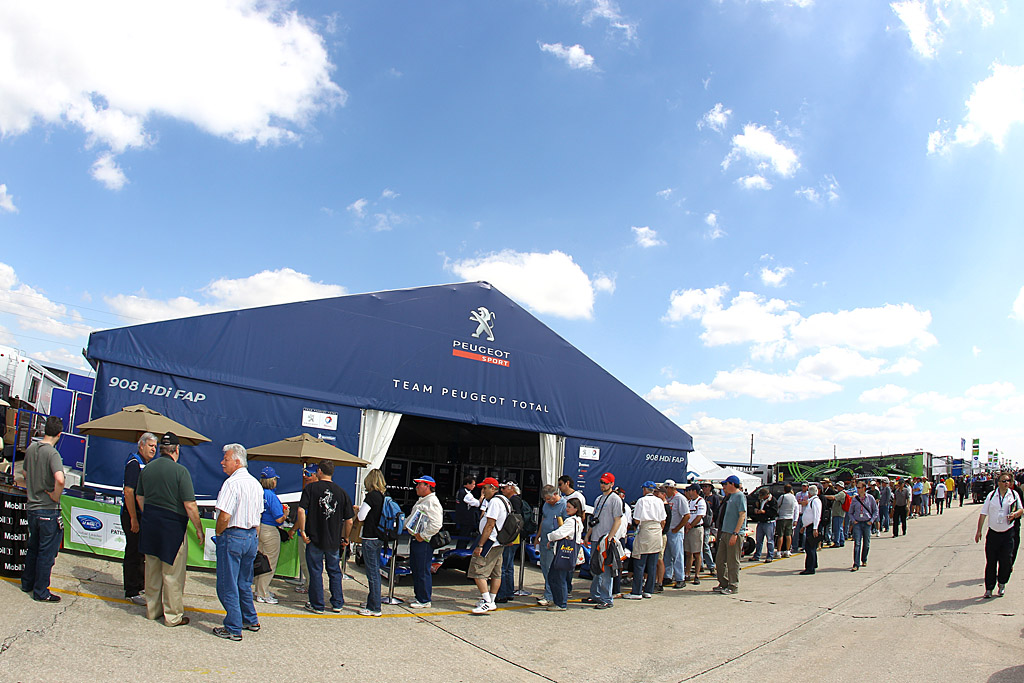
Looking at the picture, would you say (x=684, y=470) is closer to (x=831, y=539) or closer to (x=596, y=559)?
(x=831, y=539)

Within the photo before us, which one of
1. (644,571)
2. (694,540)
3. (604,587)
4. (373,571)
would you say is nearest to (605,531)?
(604,587)

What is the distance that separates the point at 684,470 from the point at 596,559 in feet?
34.2

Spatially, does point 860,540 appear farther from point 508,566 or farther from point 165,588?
point 165,588

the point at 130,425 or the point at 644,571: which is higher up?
the point at 130,425

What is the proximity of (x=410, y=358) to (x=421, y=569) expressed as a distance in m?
5.62

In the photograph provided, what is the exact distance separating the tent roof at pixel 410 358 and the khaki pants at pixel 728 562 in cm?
541

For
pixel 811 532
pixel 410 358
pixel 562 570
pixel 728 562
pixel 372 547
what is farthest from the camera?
pixel 410 358

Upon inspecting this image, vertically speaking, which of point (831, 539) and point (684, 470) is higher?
point (684, 470)

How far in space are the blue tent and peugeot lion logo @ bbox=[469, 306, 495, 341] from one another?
0.03m

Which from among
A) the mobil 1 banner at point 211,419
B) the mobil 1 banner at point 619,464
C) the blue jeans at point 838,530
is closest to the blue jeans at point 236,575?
the mobil 1 banner at point 211,419

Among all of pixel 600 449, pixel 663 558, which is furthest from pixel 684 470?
pixel 663 558

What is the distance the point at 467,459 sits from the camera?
20.6 m

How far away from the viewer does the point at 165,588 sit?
17.9 ft

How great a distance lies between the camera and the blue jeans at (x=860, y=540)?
11.1 m
